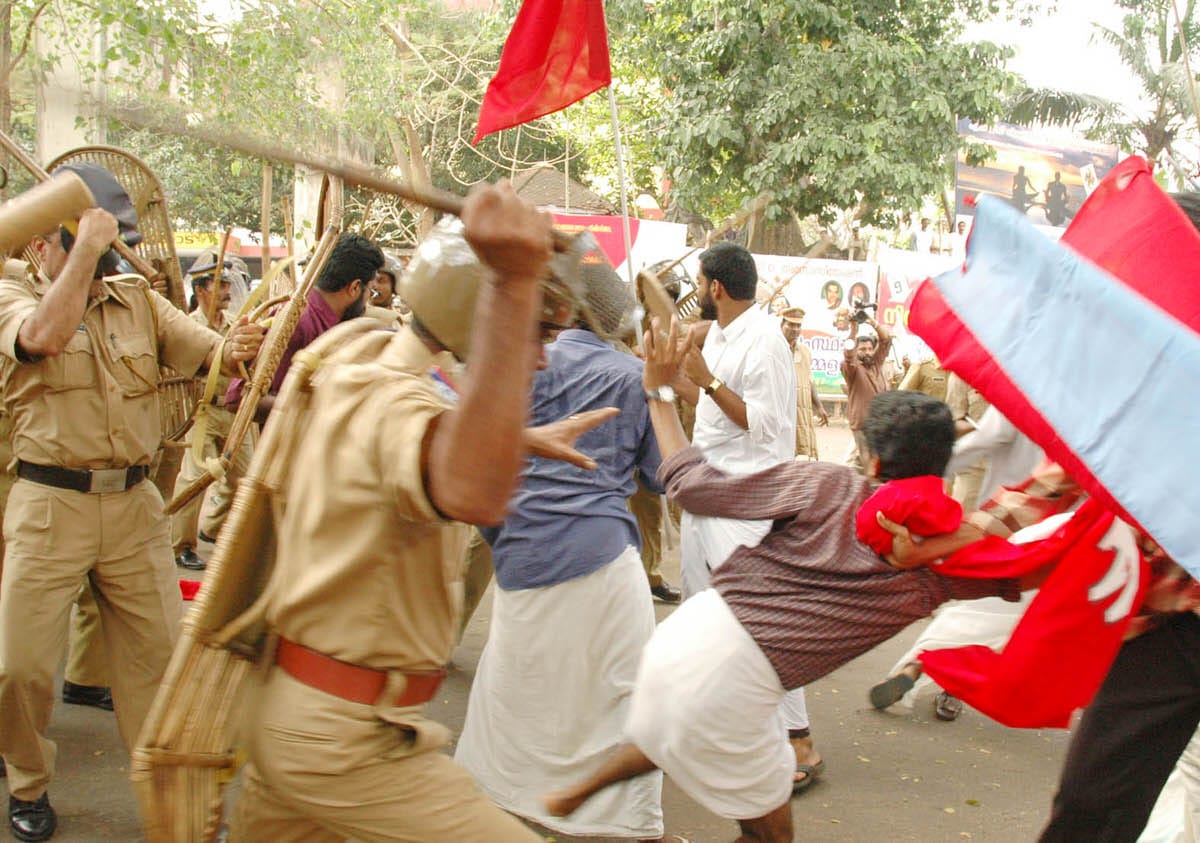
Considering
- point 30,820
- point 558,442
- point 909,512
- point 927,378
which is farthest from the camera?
point 927,378

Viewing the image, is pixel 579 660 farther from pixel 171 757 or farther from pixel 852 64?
pixel 852 64

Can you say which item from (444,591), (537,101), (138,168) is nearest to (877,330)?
(537,101)

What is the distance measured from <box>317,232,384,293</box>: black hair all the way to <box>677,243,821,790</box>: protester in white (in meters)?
1.56

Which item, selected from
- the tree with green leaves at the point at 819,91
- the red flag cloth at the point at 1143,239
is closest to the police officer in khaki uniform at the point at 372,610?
the red flag cloth at the point at 1143,239

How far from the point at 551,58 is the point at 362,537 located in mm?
3149

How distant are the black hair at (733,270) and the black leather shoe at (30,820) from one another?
3.15 meters

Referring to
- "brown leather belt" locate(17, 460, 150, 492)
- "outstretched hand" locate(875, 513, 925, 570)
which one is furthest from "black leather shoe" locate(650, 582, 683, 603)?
"outstretched hand" locate(875, 513, 925, 570)

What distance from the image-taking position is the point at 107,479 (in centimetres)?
401

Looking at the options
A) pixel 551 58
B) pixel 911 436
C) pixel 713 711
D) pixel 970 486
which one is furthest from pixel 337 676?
pixel 970 486

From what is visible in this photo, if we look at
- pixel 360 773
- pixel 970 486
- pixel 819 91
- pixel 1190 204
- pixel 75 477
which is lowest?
pixel 970 486

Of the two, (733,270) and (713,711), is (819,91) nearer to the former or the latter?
(733,270)

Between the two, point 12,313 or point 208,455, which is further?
point 208,455

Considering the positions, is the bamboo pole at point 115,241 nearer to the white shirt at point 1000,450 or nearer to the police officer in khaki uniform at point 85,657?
the police officer in khaki uniform at point 85,657

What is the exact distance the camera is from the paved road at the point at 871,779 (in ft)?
14.0
